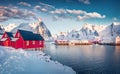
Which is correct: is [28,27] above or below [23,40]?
above

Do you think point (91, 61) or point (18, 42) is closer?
point (91, 61)

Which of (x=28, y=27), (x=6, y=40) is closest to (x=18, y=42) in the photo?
(x=6, y=40)

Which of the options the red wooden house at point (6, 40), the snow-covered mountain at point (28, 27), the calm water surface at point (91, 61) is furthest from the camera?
the snow-covered mountain at point (28, 27)

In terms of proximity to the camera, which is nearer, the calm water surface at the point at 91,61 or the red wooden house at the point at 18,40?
the calm water surface at the point at 91,61

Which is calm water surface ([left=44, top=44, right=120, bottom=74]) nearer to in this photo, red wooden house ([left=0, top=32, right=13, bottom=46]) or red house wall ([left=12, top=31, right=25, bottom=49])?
red house wall ([left=12, top=31, right=25, bottom=49])

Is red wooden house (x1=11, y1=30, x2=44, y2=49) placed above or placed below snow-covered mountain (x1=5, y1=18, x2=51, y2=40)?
below

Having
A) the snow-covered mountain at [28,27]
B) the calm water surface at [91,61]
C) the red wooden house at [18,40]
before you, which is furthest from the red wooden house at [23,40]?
the snow-covered mountain at [28,27]

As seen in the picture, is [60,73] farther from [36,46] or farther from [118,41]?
[118,41]

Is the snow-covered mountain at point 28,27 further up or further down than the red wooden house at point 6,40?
further up

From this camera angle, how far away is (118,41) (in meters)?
124

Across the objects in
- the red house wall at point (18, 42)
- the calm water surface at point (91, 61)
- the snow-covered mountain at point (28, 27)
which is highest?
the snow-covered mountain at point (28, 27)

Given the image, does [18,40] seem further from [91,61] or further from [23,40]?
[91,61]

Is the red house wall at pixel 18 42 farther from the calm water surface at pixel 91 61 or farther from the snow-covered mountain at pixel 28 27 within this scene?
the snow-covered mountain at pixel 28 27

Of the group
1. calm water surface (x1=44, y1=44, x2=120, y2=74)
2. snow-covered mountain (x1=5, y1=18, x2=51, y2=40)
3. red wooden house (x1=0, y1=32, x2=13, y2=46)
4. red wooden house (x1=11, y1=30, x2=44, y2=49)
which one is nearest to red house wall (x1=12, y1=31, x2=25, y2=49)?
red wooden house (x1=11, y1=30, x2=44, y2=49)
